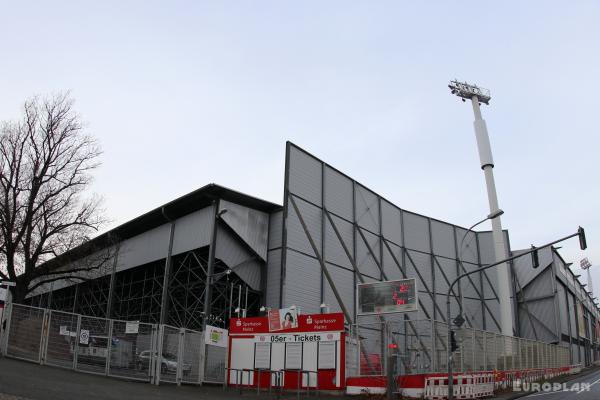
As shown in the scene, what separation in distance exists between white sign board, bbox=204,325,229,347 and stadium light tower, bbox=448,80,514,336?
2950 centimetres

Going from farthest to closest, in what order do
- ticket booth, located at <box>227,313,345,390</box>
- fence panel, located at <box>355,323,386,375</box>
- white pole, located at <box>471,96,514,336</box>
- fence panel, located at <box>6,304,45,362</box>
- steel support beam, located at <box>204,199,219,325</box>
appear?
white pole, located at <box>471,96,514,336</box>, steel support beam, located at <box>204,199,219,325</box>, ticket booth, located at <box>227,313,345,390</box>, fence panel, located at <box>355,323,386,375</box>, fence panel, located at <box>6,304,45,362</box>

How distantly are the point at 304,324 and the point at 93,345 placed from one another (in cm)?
838

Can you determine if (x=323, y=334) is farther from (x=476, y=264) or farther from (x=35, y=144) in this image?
(x=476, y=264)

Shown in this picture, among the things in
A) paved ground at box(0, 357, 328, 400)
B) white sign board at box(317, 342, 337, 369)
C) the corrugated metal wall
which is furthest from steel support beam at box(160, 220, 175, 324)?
white sign board at box(317, 342, 337, 369)

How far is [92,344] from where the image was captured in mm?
20438

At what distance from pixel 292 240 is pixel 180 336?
1367cm

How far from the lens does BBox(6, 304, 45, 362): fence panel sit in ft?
64.6

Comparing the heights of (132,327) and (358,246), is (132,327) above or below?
below

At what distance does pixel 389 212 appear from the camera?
48.2 meters

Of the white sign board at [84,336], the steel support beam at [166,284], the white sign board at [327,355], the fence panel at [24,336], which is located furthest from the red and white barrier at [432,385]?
the steel support beam at [166,284]

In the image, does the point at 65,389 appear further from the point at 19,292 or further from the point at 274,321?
the point at 19,292

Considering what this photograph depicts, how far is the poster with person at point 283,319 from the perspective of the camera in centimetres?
2269

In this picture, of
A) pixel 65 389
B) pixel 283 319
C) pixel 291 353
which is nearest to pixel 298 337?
pixel 291 353

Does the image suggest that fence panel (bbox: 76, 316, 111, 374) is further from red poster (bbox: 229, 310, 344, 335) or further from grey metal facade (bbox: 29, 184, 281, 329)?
grey metal facade (bbox: 29, 184, 281, 329)
